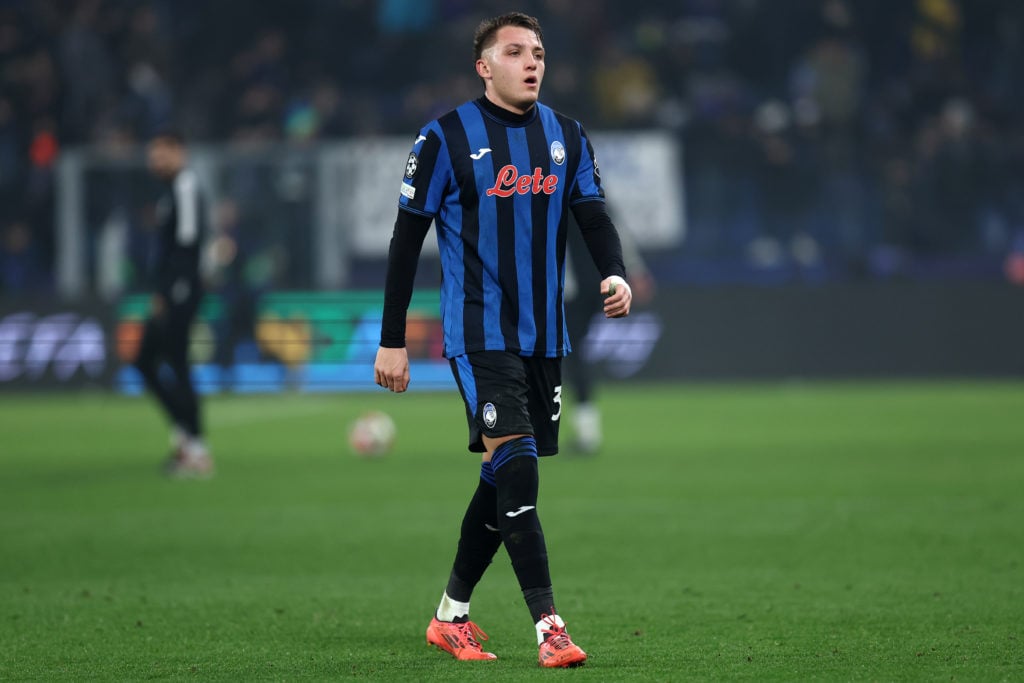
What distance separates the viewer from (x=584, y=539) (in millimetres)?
7734

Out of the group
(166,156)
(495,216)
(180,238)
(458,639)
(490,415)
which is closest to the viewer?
(490,415)

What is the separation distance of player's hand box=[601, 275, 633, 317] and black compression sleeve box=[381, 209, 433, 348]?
0.60 m

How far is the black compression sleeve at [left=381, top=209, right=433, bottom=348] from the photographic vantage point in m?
4.89

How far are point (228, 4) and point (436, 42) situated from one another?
124 inches

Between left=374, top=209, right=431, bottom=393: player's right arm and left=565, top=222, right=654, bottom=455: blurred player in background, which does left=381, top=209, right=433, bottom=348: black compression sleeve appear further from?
left=565, top=222, right=654, bottom=455: blurred player in background

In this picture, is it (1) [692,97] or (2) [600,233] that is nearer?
(2) [600,233]

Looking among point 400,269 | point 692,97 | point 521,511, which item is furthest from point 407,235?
point 692,97

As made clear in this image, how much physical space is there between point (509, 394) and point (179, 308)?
6576 mm

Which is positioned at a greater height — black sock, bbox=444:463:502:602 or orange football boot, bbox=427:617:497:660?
black sock, bbox=444:463:502:602

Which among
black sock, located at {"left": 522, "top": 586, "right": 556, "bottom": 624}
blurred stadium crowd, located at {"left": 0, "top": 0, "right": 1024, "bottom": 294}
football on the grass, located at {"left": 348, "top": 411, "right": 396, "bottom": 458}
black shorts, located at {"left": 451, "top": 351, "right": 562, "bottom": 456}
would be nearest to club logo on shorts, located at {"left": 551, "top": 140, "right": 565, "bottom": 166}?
black shorts, located at {"left": 451, "top": 351, "right": 562, "bottom": 456}

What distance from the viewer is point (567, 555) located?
7246 millimetres

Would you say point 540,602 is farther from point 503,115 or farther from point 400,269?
point 503,115

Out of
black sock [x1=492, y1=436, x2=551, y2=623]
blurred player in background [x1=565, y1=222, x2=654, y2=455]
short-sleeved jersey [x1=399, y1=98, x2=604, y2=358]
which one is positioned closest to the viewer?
black sock [x1=492, y1=436, x2=551, y2=623]

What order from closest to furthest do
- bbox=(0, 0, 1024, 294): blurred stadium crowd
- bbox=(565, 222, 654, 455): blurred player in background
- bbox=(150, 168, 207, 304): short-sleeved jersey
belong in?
bbox=(150, 168, 207, 304): short-sleeved jersey, bbox=(565, 222, 654, 455): blurred player in background, bbox=(0, 0, 1024, 294): blurred stadium crowd
